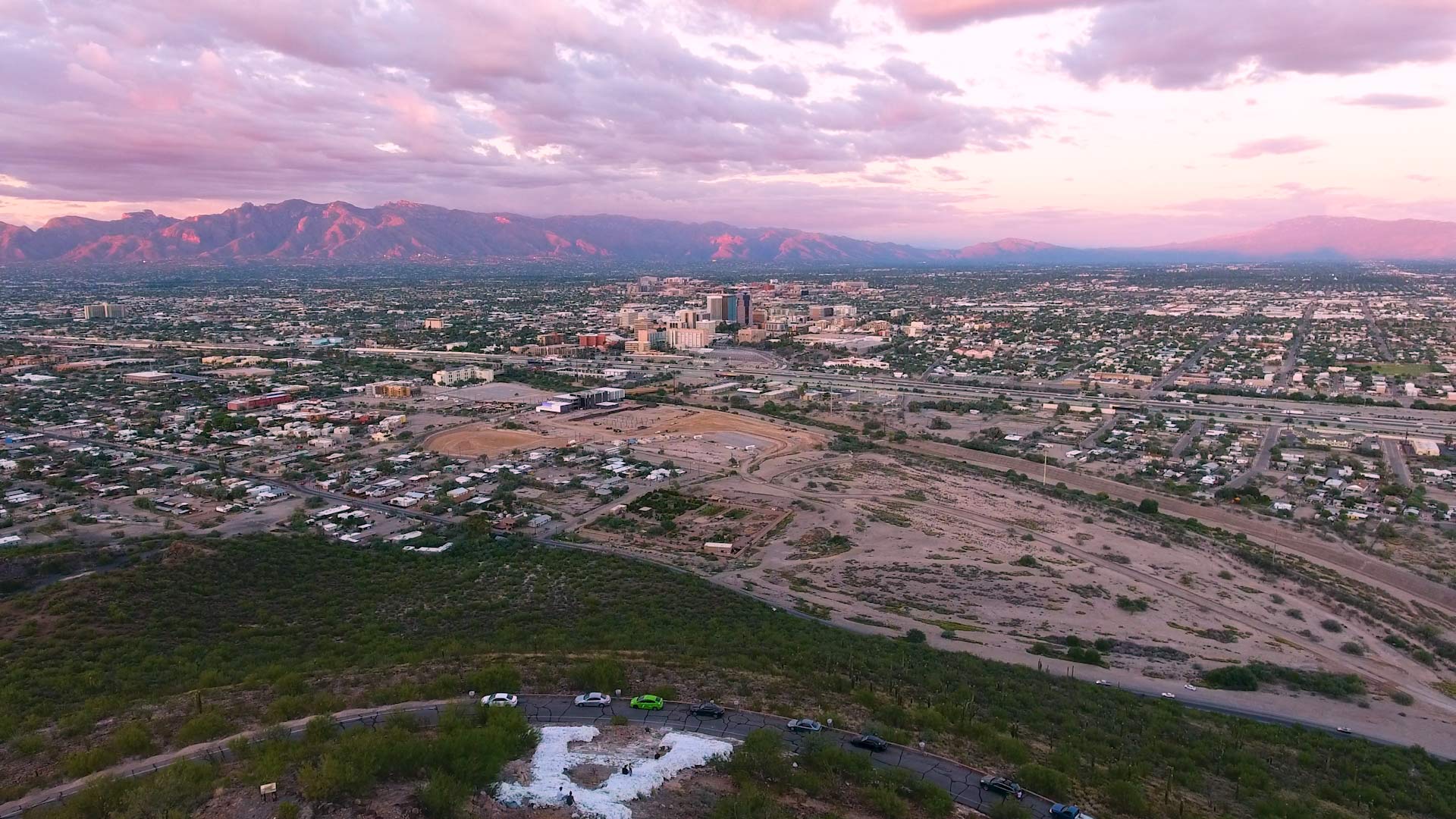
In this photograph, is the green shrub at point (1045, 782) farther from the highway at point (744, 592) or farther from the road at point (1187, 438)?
the road at point (1187, 438)

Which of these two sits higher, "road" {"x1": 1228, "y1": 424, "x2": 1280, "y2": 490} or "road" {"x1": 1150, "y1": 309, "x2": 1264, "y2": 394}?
"road" {"x1": 1150, "y1": 309, "x2": 1264, "y2": 394}

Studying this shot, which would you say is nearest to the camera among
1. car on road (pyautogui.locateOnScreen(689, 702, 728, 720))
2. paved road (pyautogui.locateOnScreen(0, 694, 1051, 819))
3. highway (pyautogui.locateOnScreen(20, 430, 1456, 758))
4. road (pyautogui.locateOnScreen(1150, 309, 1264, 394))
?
paved road (pyautogui.locateOnScreen(0, 694, 1051, 819))

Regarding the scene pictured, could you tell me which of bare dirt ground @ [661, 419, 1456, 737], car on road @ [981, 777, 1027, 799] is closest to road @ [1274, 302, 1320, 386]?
bare dirt ground @ [661, 419, 1456, 737]

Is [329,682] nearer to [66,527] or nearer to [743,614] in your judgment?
[743,614]

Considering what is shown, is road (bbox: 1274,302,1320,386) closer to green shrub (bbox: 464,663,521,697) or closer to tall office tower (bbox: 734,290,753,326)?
tall office tower (bbox: 734,290,753,326)

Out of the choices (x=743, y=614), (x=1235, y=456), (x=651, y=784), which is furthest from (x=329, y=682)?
(x=1235, y=456)

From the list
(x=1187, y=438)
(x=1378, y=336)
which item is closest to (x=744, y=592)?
(x=1187, y=438)
